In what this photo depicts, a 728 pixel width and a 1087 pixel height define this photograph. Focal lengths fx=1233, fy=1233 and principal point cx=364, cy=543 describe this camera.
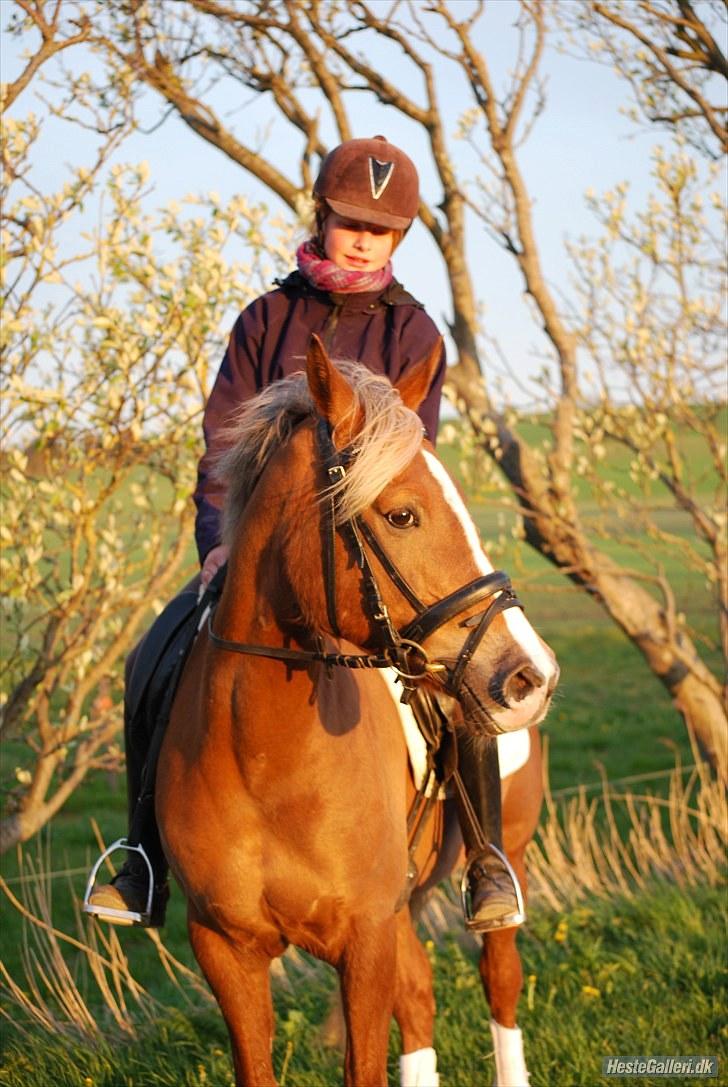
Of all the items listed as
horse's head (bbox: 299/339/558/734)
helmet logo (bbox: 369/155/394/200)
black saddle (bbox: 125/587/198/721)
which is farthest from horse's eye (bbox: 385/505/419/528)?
helmet logo (bbox: 369/155/394/200)

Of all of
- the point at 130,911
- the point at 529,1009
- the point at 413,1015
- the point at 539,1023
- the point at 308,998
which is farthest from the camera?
the point at 308,998

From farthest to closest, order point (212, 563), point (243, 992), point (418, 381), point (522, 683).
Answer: point (212, 563) < point (243, 992) < point (418, 381) < point (522, 683)

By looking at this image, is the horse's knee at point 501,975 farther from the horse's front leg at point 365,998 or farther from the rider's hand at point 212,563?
the rider's hand at point 212,563

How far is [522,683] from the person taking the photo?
108 inches

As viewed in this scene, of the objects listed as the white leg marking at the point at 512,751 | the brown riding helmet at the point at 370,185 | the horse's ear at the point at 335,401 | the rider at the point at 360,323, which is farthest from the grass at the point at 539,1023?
the brown riding helmet at the point at 370,185

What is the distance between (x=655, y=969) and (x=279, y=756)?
330cm

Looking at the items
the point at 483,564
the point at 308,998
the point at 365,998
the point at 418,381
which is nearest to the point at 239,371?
the point at 418,381

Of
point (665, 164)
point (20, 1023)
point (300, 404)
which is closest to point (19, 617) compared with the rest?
point (20, 1023)

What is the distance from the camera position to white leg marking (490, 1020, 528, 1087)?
4645 millimetres

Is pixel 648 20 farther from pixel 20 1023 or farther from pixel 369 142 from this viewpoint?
pixel 20 1023

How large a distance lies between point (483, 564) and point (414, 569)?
6.4 inches

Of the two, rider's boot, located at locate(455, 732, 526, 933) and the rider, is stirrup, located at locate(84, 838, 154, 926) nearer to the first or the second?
the rider

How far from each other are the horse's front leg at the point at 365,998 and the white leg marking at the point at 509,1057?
1437 millimetres

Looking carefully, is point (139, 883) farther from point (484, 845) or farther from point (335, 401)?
point (335, 401)
